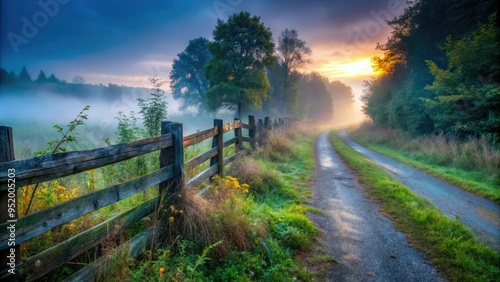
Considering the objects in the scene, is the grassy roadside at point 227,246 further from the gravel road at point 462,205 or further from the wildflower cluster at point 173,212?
the gravel road at point 462,205

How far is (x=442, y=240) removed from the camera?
450 cm

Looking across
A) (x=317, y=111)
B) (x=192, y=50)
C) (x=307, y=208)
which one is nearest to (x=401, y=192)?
(x=307, y=208)

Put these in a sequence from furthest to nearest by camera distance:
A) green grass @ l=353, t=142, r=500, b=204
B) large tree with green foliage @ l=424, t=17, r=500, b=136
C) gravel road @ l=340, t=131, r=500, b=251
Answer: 1. large tree with green foliage @ l=424, t=17, r=500, b=136
2. green grass @ l=353, t=142, r=500, b=204
3. gravel road @ l=340, t=131, r=500, b=251

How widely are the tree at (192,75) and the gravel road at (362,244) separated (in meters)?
32.2


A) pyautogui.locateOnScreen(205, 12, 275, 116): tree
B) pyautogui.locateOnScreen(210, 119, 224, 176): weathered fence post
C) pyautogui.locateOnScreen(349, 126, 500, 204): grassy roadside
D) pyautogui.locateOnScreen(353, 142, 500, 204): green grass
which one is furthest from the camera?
pyautogui.locateOnScreen(205, 12, 275, 116): tree

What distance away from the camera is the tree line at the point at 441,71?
1227 cm

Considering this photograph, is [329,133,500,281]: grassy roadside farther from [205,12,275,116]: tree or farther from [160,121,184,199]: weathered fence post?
[205,12,275,116]: tree

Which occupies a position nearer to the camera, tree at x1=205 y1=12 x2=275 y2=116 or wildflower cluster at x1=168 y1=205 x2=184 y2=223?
wildflower cluster at x1=168 y1=205 x2=184 y2=223

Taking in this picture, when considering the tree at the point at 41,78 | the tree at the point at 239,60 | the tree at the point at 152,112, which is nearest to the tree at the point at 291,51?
the tree at the point at 239,60

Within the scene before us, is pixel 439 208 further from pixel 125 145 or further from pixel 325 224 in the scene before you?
pixel 125 145

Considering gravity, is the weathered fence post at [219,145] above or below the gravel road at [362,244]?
above

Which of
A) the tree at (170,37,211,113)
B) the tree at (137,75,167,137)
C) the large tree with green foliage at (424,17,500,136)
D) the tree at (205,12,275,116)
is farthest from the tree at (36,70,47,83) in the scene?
the large tree with green foliage at (424,17,500,136)

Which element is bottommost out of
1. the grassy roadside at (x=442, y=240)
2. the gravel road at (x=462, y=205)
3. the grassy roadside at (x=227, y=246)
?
the gravel road at (x=462, y=205)

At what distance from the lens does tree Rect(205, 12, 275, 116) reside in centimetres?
2462
